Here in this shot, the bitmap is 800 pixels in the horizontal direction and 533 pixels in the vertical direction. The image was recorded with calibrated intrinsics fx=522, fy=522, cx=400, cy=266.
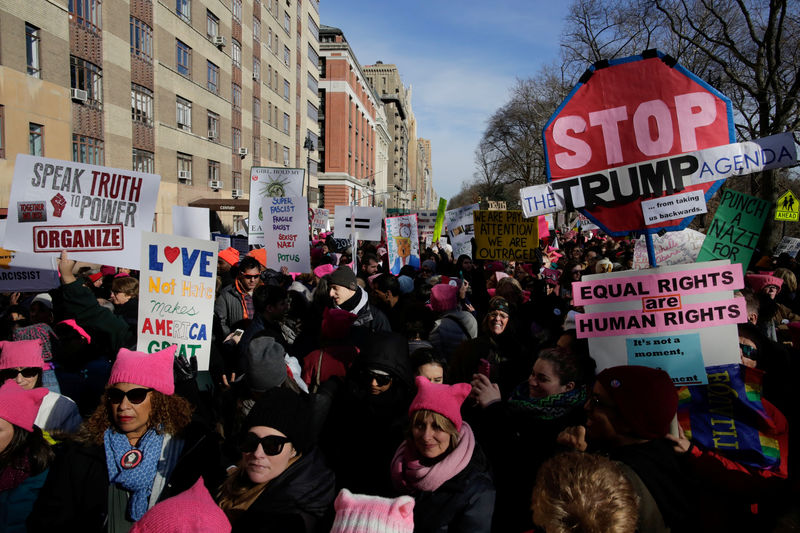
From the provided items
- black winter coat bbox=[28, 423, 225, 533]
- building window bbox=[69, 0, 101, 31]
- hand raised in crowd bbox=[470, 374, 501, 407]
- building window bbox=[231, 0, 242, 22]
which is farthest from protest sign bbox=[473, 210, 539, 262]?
building window bbox=[231, 0, 242, 22]

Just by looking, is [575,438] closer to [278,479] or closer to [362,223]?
[278,479]

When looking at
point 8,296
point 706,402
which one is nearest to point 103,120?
point 8,296

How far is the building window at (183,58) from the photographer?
28.2 metres

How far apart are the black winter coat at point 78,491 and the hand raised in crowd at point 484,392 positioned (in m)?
1.52

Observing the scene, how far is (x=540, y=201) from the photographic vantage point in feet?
11.7

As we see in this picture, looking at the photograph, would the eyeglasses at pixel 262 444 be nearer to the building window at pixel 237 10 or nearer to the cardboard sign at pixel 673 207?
the cardboard sign at pixel 673 207

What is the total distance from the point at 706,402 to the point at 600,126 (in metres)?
1.83

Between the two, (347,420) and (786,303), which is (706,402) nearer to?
(347,420)

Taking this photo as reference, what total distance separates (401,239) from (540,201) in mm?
7547

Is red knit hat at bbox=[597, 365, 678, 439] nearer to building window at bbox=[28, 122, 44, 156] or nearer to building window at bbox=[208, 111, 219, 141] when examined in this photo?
building window at bbox=[28, 122, 44, 156]

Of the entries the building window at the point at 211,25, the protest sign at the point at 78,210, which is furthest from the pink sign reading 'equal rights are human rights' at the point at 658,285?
the building window at the point at 211,25

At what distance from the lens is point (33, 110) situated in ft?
59.9

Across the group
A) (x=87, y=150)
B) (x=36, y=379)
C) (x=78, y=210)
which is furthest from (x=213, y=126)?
(x=36, y=379)

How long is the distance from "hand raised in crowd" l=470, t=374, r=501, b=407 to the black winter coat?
5.00 feet
